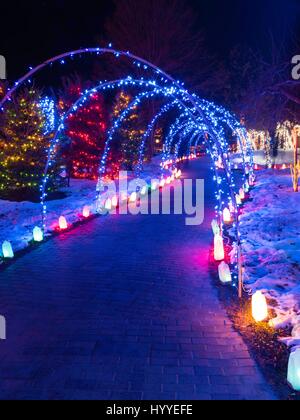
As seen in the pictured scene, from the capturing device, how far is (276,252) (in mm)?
9406

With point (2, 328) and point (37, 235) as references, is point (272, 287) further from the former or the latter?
point (37, 235)

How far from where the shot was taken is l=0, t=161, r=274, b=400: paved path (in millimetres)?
4887

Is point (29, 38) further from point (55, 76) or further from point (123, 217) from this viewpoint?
point (123, 217)

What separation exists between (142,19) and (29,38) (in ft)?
31.2

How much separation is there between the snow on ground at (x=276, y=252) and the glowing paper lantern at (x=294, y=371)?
33.4 inches

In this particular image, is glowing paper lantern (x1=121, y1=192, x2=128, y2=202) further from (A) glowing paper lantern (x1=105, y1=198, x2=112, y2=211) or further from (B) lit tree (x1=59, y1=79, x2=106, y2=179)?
(B) lit tree (x1=59, y1=79, x2=106, y2=179)

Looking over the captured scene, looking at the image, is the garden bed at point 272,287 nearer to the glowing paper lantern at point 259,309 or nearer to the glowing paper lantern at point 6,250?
the glowing paper lantern at point 259,309

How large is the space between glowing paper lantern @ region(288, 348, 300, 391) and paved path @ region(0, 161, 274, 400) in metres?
0.28

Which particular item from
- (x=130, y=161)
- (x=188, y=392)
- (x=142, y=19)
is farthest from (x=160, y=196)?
(x=142, y=19)

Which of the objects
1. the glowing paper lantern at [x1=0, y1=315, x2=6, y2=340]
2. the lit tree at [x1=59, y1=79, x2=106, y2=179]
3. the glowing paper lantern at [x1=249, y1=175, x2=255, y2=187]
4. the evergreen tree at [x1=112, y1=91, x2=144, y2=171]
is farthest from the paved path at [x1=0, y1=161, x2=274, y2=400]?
the evergreen tree at [x1=112, y1=91, x2=144, y2=171]

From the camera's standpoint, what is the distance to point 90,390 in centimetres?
478

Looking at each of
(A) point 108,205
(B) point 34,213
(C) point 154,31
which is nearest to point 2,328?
(B) point 34,213

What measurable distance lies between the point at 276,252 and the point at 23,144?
1151 centimetres

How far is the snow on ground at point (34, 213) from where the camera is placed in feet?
40.2
